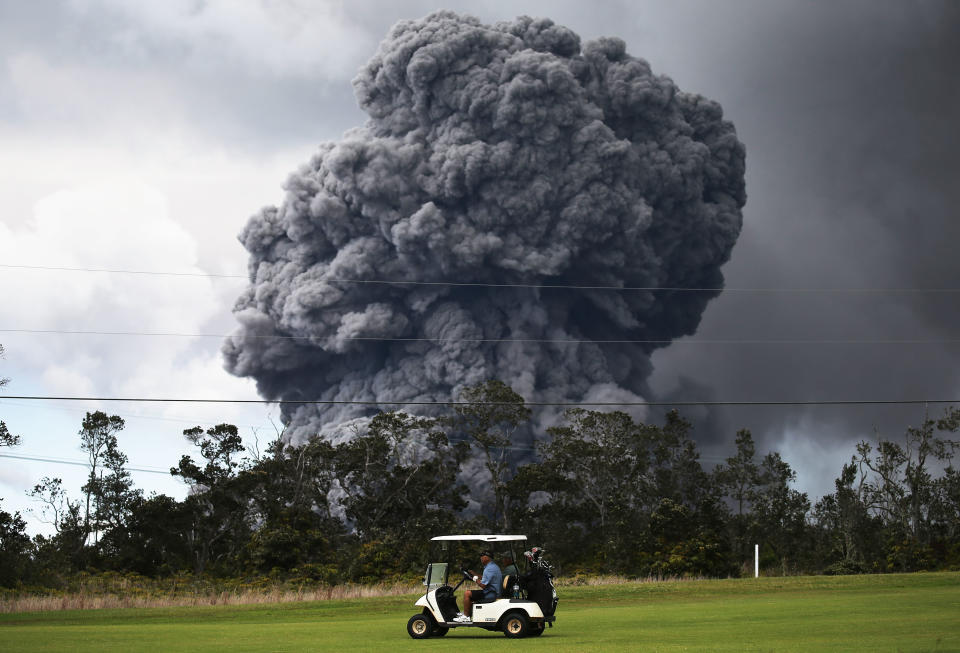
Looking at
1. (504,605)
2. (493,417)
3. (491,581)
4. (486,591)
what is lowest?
(504,605)

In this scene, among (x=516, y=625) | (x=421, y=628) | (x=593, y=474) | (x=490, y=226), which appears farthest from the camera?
(x=490, y=226)

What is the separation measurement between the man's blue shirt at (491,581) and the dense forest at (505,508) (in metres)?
26.6

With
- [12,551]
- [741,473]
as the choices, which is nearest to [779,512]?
[741,473]

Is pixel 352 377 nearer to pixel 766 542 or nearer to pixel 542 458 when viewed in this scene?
pixel 542 458

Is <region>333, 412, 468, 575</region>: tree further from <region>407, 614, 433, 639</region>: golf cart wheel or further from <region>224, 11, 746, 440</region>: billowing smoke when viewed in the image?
<region>407, 614, 433, 639</region>: golf cart wheel

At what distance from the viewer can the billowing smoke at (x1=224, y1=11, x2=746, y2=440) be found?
6700cm

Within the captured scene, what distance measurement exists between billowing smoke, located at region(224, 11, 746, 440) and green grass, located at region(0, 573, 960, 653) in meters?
38.5

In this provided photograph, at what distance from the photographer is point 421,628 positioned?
16719 millimetres

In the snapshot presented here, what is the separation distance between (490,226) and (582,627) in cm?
5111

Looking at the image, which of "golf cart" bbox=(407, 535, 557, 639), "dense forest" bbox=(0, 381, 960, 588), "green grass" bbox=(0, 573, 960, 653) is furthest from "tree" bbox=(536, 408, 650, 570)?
"golf cart" bbox=(407, 535, 557, 639)

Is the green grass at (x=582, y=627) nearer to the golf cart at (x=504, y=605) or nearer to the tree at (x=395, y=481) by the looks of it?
the golf cart at (x=504, y=605)

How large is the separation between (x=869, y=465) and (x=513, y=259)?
2487 centimetres

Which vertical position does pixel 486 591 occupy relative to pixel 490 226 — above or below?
below

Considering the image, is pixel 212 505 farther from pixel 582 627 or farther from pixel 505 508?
pixel 582 627
